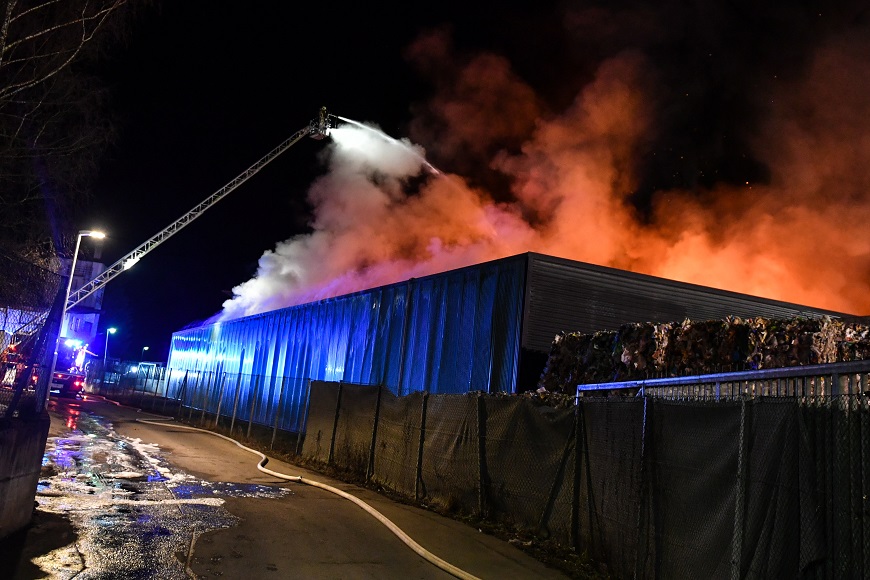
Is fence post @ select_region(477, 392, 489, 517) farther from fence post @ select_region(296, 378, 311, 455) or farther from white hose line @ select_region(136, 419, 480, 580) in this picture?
fence post @ select_region(296, 378, 311, 455)

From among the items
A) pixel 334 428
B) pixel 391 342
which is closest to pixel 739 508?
pixel 334 428

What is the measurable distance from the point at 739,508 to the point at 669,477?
97 cm

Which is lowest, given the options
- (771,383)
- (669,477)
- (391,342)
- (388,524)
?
(388,524)

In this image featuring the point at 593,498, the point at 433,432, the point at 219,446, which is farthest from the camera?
the point at 219,446

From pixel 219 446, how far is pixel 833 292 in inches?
976

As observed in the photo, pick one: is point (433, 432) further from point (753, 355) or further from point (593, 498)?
point (753, 355)

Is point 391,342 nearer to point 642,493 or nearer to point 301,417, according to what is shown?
point 301,417

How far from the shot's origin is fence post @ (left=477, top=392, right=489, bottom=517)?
9.24 meters

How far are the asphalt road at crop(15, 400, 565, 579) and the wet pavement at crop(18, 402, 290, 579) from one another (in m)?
0.23

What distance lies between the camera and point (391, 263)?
27.1 metres

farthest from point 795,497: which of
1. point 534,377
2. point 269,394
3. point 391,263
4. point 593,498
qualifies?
point 391,263

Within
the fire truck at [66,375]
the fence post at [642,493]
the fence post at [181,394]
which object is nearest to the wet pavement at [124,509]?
the fence post at [642,493]

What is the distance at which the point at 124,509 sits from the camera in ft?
27.0

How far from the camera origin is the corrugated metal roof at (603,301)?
13.1m
